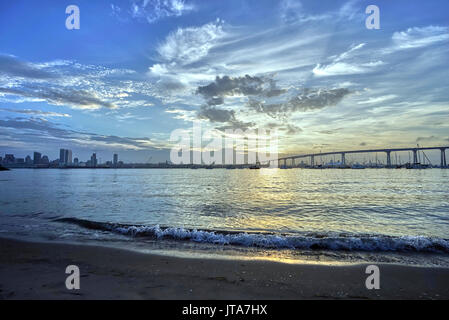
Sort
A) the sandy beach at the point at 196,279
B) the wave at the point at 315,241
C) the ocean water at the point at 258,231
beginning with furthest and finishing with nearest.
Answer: the wave at the point at 315,241 → the ocean water at the point at 258,231 → the sandy beach at the point at 196,279

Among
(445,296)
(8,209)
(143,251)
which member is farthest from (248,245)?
(8,209)

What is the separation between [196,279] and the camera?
19.1ft

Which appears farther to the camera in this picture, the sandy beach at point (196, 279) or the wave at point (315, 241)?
the wave at point (315, 241)

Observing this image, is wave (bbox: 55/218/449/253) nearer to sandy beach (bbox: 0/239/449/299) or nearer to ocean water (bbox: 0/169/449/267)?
ocean water (bbox: 0/169/449/267)

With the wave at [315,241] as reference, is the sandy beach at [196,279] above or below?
above

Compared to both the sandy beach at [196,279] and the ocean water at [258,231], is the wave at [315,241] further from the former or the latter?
the sandy beach at [196,279]

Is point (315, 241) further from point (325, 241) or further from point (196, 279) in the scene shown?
point (196, 279)

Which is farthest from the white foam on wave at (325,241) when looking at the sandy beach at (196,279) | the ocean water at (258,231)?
the sandy beach at (196,279)

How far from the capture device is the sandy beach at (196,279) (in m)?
5.03

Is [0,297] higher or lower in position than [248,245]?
higher

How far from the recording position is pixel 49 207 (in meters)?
18.5

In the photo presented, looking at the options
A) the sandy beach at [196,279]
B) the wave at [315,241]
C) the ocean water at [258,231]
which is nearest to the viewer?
the sandy beach at [196,279]
